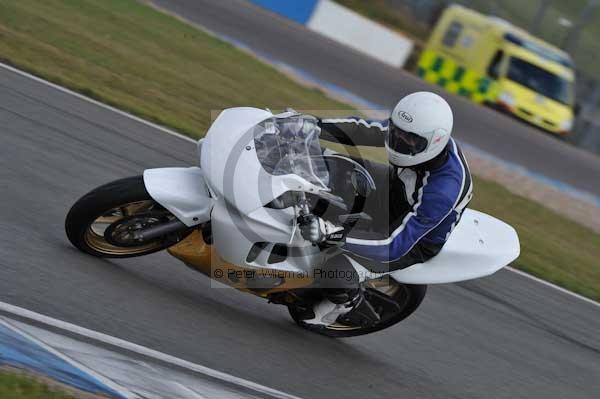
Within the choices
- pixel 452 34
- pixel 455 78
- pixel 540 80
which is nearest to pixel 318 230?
pixel 455 78

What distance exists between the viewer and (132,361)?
451cm

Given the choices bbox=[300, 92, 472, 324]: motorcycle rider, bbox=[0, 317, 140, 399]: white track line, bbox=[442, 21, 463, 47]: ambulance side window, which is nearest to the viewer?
bbox=[0, 317, 140, 399]: white track line

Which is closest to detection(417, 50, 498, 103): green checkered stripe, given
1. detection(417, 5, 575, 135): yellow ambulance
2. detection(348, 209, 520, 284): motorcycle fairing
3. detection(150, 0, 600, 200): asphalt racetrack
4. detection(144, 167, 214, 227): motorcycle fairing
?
detection(417, 5, 575, 135): yellow ambulance

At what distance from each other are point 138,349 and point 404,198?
6.34ft

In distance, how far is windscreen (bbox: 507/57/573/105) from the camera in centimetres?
1888

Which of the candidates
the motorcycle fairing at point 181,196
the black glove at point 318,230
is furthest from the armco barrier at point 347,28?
the black glove at point 318,230

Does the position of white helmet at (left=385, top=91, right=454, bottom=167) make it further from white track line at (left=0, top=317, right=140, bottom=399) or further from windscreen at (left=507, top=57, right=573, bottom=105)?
windscreen at (left=507, top=57, right=573, bottom=105)

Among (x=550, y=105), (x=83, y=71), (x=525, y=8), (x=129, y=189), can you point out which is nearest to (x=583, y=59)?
(x=525, y=8)

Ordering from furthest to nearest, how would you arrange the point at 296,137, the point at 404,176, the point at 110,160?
the point at 110,160
the point at 404,176
the point at 296,137

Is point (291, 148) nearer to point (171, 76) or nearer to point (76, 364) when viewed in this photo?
point (76, 364)

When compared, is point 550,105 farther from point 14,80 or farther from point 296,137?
point 296,137

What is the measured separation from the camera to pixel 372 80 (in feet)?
56.9

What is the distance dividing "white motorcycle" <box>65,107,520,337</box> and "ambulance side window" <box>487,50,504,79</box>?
14132 millimetres

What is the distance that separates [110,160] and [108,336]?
3.06 m
